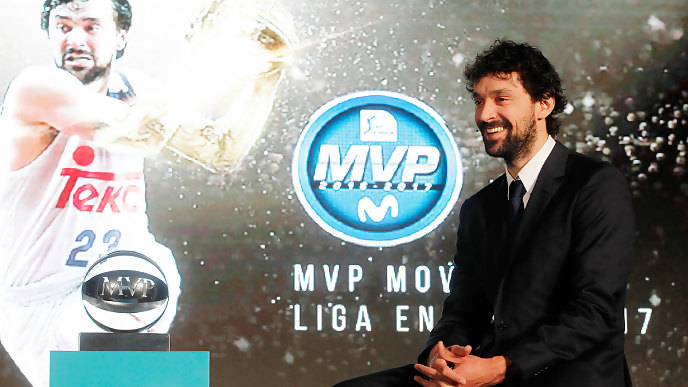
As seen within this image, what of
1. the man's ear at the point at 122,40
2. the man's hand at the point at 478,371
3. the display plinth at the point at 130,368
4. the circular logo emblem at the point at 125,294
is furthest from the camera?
the man's ear at the point at 122,40

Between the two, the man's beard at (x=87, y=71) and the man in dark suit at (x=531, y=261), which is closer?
the man in dark suit at (x=531, y=261)

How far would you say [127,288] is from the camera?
8.90 feet

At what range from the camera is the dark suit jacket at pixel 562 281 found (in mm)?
1884

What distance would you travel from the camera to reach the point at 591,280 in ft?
6.26

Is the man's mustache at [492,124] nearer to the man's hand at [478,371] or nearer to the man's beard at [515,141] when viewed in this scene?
the man's beard at [515,141]

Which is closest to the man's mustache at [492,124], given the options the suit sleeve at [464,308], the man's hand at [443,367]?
the suit sleeve at [464,308]

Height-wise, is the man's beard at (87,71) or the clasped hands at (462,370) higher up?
the man's beard at (87,71)

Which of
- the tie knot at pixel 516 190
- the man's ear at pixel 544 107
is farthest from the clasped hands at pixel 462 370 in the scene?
the man's ear at pixel 544 107

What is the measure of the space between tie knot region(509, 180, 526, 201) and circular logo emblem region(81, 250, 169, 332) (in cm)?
117

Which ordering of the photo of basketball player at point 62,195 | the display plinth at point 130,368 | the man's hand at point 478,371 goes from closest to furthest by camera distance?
the man's hand at point 478,371, the display plinth at point 130,368, the photo of basketball player at point 62,195

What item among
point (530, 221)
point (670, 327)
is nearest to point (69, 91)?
point (530, 221)

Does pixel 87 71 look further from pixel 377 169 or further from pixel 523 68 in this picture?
pixel 523 68

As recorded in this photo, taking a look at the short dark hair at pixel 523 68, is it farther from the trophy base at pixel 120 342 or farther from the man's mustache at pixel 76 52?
the man's mustache at pixel 76 52

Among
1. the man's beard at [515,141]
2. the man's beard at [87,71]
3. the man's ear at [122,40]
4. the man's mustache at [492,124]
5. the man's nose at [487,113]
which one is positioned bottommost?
the man's beard at [515,141]
